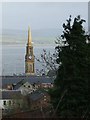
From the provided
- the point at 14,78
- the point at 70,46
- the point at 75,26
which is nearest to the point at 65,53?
the point at 70,46

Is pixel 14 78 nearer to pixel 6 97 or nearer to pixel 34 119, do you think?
pixel 6 97

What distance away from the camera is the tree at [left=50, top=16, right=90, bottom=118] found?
7.76 m

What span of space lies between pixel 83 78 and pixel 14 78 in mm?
42021

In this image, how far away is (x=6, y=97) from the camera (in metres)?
33.0

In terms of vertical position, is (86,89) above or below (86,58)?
below

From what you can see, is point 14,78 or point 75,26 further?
point 14,78

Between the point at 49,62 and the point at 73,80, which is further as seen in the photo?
the point at 49,62

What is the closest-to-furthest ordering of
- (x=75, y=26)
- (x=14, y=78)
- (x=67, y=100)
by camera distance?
1. (x=67, y=100)
2. (x=75, y=26)
3. (x=14, y=78)

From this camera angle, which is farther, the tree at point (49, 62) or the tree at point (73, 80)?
the tree at point (49, 62)

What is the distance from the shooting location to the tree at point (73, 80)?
776 cm

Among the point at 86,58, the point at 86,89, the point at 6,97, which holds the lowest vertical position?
the point at 6,97

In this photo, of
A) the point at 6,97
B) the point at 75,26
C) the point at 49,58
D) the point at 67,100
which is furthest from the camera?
the point at 6,97

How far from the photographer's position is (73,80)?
309 inches

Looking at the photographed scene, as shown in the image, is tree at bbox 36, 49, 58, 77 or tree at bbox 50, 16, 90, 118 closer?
tree at bbox 50, 16, 90, 118
